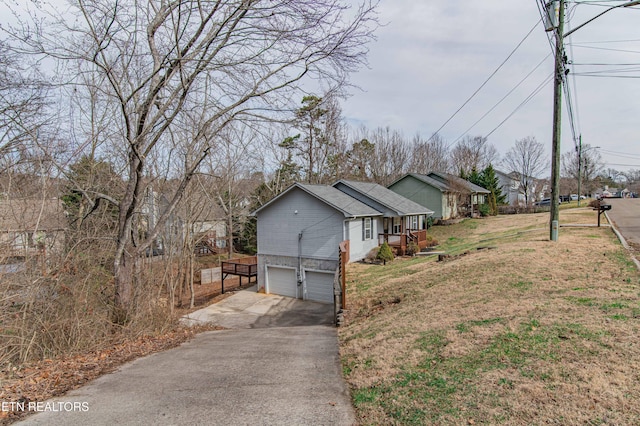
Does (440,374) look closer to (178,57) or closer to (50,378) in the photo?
(50,378)

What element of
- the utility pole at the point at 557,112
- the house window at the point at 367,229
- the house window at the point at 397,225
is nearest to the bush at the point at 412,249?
the house window at the point at 367,229

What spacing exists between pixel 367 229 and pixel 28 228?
660 inches

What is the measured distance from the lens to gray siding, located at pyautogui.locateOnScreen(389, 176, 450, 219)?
32.2 metres

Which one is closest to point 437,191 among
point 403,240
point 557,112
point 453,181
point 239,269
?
point 453,181

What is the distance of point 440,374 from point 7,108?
9388 mm

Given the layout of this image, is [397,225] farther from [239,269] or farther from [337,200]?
[239,269]

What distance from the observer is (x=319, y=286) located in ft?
61.6

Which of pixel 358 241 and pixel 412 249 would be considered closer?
pixel 358 241

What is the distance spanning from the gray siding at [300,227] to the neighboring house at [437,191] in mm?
16493

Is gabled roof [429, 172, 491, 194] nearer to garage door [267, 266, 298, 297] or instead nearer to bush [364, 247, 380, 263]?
bush [364, 247, 380, 263]

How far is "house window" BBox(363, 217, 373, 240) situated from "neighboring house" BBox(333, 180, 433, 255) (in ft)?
3.39

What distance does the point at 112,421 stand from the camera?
366 cm

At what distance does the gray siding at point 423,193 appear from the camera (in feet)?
106

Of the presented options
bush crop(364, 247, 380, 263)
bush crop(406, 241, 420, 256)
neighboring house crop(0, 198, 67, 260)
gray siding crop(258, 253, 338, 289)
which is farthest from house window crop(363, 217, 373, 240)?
neighboring house crop(0, 198, 67, 260)
